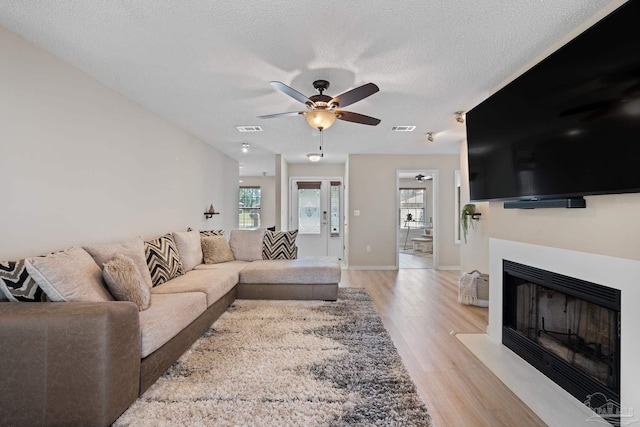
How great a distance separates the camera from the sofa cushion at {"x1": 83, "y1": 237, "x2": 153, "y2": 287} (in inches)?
91.1

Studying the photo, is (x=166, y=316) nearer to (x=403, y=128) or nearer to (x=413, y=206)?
(x=403, y=128)

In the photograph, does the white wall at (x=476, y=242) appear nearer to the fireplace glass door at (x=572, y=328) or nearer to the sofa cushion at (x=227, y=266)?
the fireplace glass door at (x=572, y=328)

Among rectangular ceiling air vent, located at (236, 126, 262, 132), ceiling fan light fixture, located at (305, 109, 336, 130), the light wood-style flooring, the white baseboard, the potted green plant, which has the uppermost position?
rectangular ceiling air vent, located at (236, 126, 262, 132)

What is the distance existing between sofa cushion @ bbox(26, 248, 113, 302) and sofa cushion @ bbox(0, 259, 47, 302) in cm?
8

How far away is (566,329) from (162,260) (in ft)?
12.0

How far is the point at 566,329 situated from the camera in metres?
2.09

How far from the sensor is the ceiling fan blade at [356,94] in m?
2.27

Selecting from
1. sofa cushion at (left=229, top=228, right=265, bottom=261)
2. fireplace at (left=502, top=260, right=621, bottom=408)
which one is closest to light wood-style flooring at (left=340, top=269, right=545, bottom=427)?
fireplace at (left=502, top=260, right=621, bottom=408)

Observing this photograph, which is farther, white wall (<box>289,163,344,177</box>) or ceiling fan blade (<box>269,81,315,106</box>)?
white wall (<box>289,163,344,177</box>)

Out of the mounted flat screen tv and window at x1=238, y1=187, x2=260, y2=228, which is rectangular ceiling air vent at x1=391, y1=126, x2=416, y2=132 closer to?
the mounted flat screen tv

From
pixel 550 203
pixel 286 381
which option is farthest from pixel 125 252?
pixel 550 203

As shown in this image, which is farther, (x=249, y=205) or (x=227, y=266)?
(x=249, y=205)

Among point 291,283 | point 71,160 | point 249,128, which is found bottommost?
point 291,283

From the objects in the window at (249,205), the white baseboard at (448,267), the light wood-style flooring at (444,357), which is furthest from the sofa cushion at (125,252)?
the window at (249,205)
